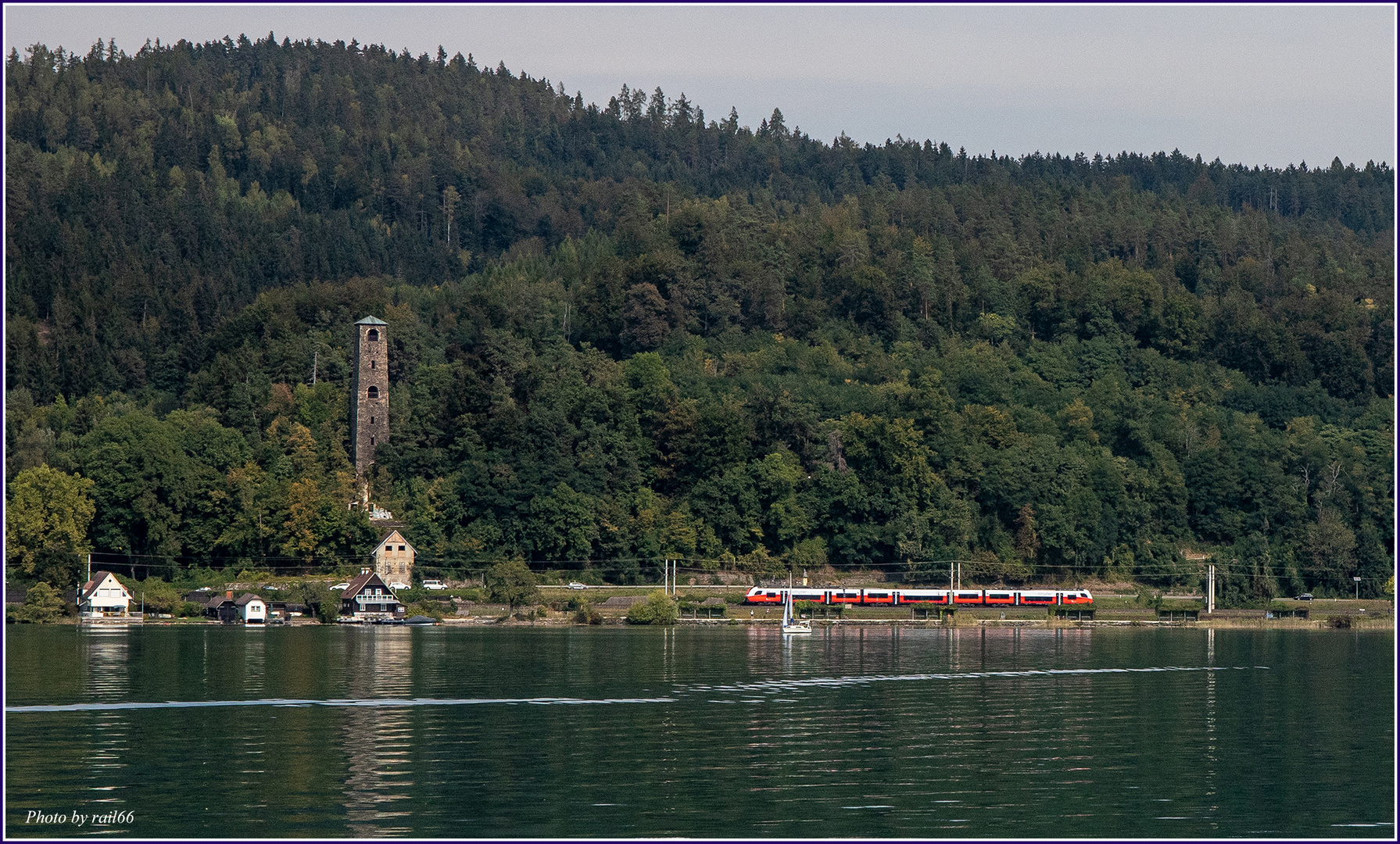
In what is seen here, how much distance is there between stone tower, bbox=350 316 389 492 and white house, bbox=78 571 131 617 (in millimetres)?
23361

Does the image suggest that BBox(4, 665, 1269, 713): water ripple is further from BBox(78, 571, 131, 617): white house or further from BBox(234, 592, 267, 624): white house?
BBox(78, 571, 131, 617): white house

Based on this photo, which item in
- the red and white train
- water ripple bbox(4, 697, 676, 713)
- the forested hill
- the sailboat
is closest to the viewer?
water ripple bbox(4, 697, 676, 713)

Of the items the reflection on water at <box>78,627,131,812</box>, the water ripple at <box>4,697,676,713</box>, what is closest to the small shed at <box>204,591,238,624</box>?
the reflection on water at <box>78,627,131,812</box>

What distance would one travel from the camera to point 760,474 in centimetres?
11338

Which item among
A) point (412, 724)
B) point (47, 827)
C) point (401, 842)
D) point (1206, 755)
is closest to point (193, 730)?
point (412, 724)

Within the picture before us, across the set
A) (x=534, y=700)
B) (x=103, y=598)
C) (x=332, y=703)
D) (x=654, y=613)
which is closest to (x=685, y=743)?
(x=534, y=700)

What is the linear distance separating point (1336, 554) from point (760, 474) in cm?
4062

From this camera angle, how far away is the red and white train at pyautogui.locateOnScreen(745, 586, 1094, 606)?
339 feet

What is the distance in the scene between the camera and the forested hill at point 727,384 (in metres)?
109

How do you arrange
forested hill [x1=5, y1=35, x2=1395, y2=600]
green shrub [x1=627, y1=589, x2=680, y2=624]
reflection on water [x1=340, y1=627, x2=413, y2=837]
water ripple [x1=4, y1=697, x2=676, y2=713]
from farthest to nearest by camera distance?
forested hill [x1=5, y1=35, x2=1395, y2=600], green shrub [x1=627, y1=589, x2=680, y2=624], water ripple [x1=4, y1=697, x2=676, y2=713], reflection on water [x1=340, y1=627, x2=413, y2=837]

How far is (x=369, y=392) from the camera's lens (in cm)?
11725

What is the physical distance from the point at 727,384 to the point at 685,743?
90410 millimetres

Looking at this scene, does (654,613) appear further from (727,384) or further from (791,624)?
(727,384)

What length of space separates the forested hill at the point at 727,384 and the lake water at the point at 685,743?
36.8 metres
